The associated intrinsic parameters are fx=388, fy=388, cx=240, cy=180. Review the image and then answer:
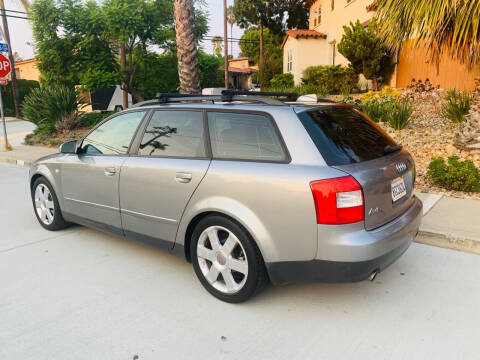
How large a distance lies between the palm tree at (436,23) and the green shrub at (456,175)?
1742 millimetres

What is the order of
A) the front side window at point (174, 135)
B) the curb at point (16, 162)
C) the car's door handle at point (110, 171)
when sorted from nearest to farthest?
the front side window at point (174, 135) → the car's door handle at point (110, 171) → the curb at point (16, 162)

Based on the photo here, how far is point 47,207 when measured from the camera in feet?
16.0

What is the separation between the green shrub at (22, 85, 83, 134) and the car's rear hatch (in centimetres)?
1302

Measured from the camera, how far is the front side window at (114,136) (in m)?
3.95

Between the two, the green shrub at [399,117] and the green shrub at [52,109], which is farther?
the green shrub at [52,109]

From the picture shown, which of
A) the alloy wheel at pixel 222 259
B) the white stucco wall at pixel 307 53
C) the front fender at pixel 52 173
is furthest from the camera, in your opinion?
the white stucco wall at pixel 307 53

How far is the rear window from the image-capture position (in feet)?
9.18

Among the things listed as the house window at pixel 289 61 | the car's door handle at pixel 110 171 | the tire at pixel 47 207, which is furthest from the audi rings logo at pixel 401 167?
the house window at pixel 289 61

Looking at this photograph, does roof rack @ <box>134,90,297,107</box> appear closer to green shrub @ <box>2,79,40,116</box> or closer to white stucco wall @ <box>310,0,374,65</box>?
white stucco wall @ <box>310,0,374,65</box>

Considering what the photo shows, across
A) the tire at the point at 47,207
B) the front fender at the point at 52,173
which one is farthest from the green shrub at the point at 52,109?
the front fender at the point at 52,173

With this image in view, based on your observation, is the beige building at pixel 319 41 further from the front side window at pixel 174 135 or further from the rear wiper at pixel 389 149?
the front side window at pixel 174 135

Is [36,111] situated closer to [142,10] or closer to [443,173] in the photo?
[142,10]

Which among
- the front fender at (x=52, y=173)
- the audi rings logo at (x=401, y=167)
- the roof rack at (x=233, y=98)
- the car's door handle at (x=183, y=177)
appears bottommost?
the front fender at (x=52, y=173)

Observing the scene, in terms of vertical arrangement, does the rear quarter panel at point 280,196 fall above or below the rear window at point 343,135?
below
